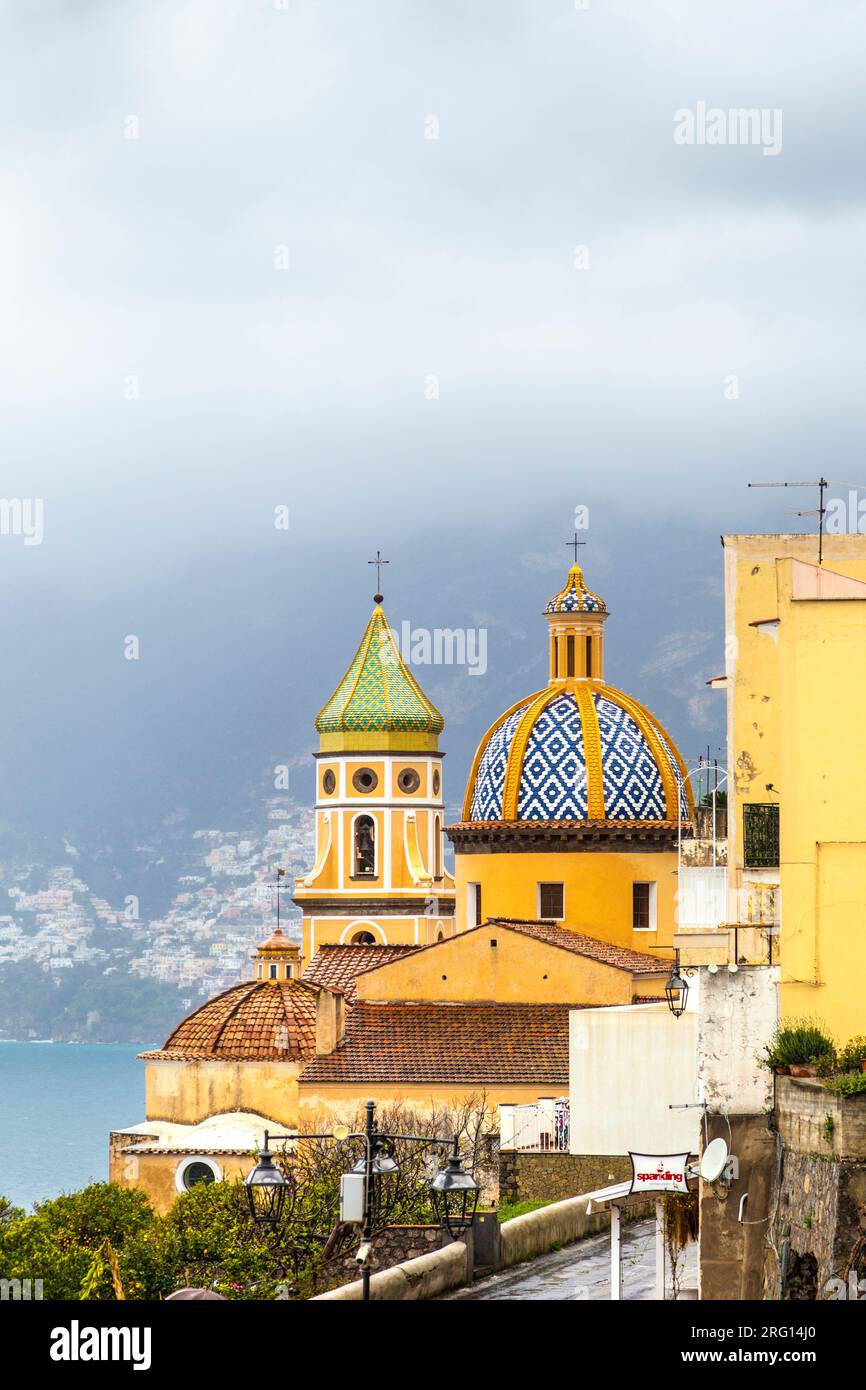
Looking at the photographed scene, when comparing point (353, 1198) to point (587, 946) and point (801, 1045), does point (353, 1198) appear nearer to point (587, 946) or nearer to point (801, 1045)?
point (801, 1045)

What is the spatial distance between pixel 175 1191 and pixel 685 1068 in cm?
2681

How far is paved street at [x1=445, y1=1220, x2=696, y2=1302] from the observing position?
23531 millimetres

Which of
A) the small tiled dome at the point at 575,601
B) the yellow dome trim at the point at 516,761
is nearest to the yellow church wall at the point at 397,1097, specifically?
the yellow dome trim at the point at 516,761

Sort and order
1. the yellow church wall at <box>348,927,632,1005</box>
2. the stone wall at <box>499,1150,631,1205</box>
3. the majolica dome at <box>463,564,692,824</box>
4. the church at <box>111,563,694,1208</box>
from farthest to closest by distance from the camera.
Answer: the majolica dome at <box>463,564,692,824</box>, the yellow church wall at <box>348,927,632,1005</box>, the church at <box>111,563,694,1208</box>, the stone wall at <box>499,1150,631,1205</box>

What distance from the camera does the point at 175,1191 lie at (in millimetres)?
47656

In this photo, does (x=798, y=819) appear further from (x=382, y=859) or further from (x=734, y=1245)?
(x=382, y=859)

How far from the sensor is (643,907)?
174 feet

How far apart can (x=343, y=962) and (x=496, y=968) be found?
15813 mm

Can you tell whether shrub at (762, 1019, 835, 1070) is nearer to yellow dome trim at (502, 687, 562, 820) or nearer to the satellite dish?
the satellite dish

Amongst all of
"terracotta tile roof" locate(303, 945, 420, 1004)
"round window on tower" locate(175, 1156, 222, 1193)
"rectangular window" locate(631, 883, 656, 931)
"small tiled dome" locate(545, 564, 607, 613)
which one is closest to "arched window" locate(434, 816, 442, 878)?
"terracotta tile roof" locate(303, 945, 420, 1004)

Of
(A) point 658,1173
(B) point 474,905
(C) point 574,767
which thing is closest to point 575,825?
(C) point 574,767

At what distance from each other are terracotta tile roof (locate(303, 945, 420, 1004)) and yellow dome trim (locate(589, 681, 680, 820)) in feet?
24.0
